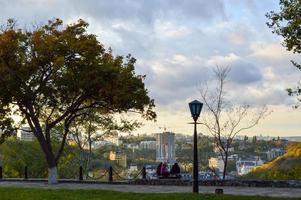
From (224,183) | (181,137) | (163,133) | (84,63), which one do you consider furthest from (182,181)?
(181,137)

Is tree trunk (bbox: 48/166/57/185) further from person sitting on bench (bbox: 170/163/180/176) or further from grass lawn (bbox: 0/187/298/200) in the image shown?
grass lawn (bbox: 0/187/298/200)

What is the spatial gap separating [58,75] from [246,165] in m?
23.5

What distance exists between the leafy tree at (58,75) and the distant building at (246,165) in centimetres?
1640

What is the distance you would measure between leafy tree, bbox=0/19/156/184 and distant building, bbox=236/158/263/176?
53.8 ft

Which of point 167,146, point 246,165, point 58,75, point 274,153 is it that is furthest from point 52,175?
point 274,153

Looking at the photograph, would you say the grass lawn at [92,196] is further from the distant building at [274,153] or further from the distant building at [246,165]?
the distant building at [274,153]

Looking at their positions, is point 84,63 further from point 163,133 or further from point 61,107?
point 163,133

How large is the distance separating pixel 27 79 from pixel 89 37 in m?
3.61

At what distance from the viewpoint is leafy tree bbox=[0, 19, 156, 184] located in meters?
24.8

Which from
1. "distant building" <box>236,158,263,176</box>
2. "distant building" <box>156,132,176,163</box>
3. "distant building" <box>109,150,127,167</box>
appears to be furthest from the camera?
"distant building" <box>109,150,127,167</box>

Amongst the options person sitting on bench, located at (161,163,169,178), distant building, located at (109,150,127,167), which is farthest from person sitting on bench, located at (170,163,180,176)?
distant building, located at (109,150,127,167)

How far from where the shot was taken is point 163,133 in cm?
3453

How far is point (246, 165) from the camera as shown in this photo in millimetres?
44375

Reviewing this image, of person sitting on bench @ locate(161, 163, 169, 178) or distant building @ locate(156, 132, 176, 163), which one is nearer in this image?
person sitting on bench @ locate(161, 163, 169, 178)
